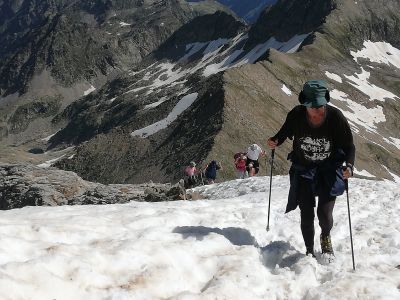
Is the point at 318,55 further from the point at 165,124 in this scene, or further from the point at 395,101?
the point at 165,124

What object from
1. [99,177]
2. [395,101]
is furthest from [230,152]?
[395,101]

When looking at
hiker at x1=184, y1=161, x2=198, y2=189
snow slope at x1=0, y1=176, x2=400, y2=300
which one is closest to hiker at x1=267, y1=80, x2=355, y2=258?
snow slope at x1=0, y1=176, x2=400, y2=300

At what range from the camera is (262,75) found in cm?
9888

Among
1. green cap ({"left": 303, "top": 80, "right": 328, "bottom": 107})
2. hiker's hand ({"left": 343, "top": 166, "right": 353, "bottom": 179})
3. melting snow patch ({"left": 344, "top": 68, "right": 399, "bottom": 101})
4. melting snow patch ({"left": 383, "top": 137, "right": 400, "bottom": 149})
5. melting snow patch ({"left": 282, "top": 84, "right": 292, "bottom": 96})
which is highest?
green cap ({"left": 303, "top": 80, "right": 328, "bottom": 107})

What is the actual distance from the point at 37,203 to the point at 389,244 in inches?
470

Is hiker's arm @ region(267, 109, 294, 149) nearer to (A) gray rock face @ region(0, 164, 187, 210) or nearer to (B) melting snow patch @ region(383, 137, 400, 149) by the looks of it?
(A) gray rock face @ region(0, 164, 187, 210)

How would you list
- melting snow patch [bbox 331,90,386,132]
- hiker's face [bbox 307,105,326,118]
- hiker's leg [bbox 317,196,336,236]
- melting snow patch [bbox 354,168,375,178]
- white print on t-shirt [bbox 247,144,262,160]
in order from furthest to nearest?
1. melting snow patch [bbox 331,90,386,132]
2. melting snow patch [bbox 354,168,375,178]
3. white print on t-shirt [bbox 247,144,262,160]
4. hiker's leg [bbox 317,196,336,236]
5. hiker's face [bbox 307,105,326,118]

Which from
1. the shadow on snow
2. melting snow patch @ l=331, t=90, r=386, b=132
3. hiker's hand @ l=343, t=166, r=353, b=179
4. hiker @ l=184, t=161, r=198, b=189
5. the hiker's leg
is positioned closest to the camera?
hiker's hand @ l=343, t=166, r=353, b=179

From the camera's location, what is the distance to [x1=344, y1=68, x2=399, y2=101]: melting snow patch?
126 metres

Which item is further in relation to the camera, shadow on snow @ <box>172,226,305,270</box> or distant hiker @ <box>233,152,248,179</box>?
distant hiker @ <box>233,152,248,179</box>

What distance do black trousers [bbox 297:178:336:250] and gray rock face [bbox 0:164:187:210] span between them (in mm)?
8061

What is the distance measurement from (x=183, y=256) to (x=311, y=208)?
2456 mm

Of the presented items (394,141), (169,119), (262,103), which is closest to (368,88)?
(394,141)

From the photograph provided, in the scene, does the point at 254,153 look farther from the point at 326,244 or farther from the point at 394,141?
the point at 394,141
